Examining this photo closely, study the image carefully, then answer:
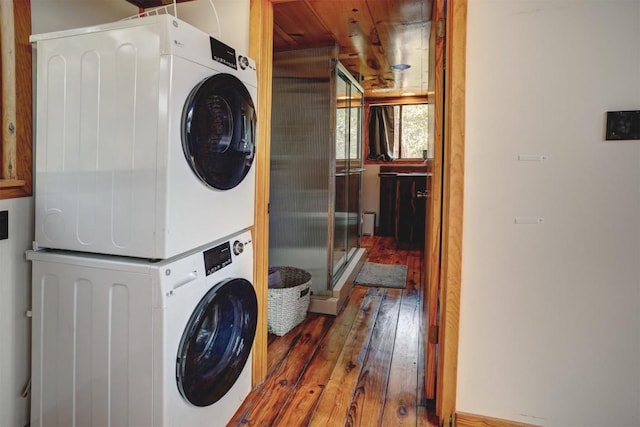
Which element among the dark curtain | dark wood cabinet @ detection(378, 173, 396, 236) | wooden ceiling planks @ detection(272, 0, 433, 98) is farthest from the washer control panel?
the dark curtain

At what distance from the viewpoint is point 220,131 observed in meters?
1.47

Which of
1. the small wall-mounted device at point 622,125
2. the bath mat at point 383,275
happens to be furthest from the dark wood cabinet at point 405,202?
the small wall-mounted device at point 622,125

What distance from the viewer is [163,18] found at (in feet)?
3.84

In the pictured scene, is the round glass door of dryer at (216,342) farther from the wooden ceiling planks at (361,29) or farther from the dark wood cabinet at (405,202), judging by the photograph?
the dark wood cabinet at (405,202)

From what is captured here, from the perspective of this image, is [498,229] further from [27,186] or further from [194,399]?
[27,186]

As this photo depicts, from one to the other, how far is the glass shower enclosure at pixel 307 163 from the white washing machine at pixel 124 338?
5.42 ft

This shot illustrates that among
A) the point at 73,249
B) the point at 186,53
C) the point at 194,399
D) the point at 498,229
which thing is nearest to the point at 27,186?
the point at 73,249

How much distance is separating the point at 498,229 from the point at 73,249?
162 cm

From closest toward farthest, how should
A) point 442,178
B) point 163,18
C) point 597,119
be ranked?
point 163,18, point 597,119, point 442,178

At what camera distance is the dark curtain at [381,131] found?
622 cm

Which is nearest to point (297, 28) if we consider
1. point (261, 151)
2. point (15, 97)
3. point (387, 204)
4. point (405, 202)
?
point (261, 151)

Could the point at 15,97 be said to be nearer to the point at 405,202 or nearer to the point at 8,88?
the point at 8,88

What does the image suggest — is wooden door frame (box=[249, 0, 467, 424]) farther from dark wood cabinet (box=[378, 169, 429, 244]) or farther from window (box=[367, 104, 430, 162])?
window (box=[367, 104, 430, 162])

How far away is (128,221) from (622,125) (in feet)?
5.91
